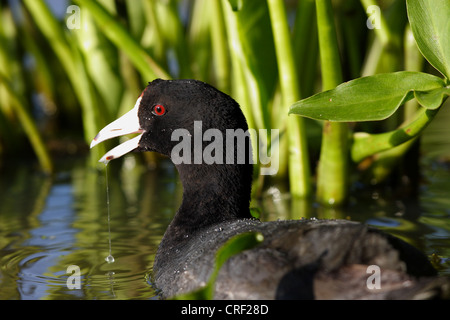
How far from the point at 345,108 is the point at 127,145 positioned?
107cm

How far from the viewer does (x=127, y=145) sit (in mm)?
3328

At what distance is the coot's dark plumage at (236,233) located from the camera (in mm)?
2320

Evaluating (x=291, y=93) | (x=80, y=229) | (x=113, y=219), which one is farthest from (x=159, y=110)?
(x=113, y=219)

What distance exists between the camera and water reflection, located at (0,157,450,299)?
319cm

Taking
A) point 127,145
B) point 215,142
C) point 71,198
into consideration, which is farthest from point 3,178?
point 215,142

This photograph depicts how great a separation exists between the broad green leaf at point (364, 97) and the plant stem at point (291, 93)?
0.98 m

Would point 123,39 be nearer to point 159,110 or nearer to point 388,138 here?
point 159,110

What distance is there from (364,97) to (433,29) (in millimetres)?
385

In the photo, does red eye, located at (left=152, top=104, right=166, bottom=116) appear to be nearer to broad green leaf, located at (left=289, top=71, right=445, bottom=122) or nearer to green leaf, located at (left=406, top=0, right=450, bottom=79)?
broad green leaf, located at (left=289, top=71, right=445, bottom=122)

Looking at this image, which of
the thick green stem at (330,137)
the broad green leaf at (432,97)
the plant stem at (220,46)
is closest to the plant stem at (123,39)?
the plant stem at (220,46)

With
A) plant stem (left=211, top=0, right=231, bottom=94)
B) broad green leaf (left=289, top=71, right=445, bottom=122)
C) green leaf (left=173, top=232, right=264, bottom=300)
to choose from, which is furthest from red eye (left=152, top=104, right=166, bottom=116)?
plant stem (left=211, top=0, right=231, bottom=94)

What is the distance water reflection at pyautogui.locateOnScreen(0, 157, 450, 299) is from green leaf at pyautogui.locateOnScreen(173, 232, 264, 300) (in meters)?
0.62

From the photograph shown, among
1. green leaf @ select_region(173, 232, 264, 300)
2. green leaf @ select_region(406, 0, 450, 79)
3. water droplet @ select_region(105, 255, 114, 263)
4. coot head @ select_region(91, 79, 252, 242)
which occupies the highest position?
green leaf @ select_region(406, 0, 450, 79)

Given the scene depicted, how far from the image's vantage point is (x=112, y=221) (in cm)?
429
